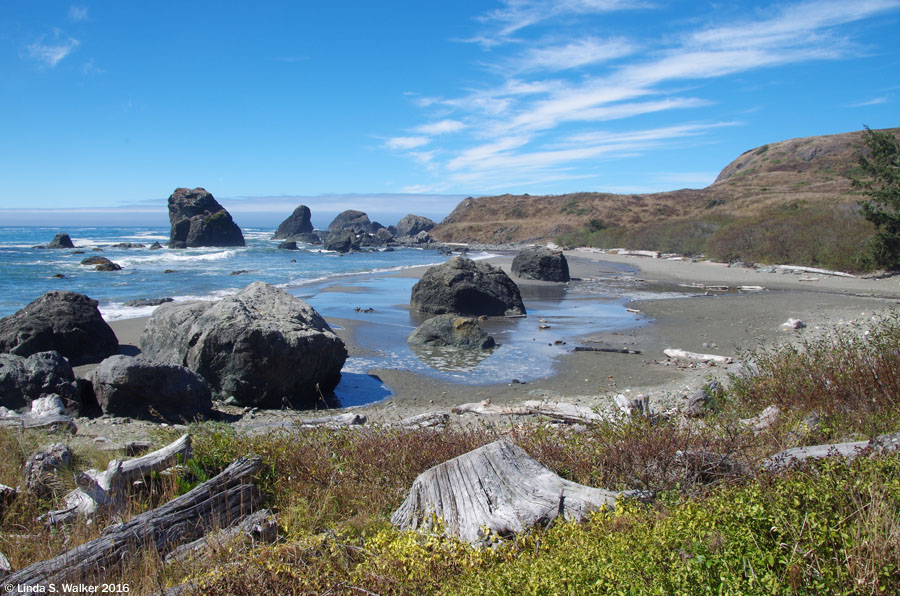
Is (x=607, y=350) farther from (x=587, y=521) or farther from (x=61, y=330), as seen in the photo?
(x=61, y=330)

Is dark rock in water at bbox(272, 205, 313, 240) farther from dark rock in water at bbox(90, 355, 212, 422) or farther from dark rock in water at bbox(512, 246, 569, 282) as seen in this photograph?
dark rock in water at bbox(90, 355, 212, 422)

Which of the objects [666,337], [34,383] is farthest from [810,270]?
[34,383]

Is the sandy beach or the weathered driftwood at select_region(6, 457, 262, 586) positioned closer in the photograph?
the weathered driftwood at select_region(6, 457, 262, 586)

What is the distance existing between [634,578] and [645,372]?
877cm

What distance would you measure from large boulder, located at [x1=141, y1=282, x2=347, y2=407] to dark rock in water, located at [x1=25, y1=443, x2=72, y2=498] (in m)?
4.51

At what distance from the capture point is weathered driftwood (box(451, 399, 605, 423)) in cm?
677

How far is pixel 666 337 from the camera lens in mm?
13766

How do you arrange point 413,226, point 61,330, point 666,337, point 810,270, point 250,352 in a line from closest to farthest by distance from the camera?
1. point 250,352
2. point 61,330
3. point 666,337
4. point 810,270
5. point 413,226

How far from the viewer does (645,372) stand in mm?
10633

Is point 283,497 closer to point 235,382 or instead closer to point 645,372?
point 235,382

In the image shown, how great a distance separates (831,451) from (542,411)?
3833mm

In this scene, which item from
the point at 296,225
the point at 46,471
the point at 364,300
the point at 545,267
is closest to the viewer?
the point at 46,471

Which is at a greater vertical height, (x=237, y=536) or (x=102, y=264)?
(x=102, y=264)

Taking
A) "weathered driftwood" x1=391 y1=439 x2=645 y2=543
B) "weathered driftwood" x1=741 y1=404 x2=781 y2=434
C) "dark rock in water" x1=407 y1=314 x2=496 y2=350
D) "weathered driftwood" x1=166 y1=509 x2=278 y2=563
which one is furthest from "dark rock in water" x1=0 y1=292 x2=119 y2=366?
"weathered driftwood" x1=741 y1=404 x2=781 y2=434
